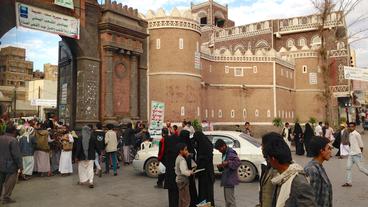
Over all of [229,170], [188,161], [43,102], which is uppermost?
[43,102]

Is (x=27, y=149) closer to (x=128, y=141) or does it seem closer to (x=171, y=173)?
(x=128, y=141)

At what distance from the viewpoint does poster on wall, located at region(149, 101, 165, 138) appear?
14477mm

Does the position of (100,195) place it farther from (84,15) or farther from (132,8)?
(132,8)

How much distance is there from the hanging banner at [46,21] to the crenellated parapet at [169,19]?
9.58 metres

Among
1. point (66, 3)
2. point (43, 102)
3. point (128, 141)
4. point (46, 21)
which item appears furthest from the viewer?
point (43, 102)

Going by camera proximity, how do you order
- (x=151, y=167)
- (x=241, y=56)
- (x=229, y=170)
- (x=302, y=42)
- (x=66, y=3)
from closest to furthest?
(x=229, y=170) → (x=151, y=167) → (x=66, y=3) → (x=241, y=56) → (x=302, y=42)

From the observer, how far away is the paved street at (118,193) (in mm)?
7953

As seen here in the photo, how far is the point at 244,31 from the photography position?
5516cm

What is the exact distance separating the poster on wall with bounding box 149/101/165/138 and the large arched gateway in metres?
5.22

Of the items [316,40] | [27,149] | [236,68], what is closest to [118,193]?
[27,149]

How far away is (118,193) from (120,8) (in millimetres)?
14068

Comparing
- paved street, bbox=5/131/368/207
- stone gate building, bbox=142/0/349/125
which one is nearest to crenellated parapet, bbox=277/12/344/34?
stone gate building, bbox=142/0/349/125

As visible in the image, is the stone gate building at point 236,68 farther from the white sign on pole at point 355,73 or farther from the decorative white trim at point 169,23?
the white sign on pole at point 355,73

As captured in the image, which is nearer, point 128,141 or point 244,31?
point 128,141
